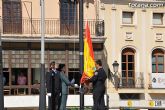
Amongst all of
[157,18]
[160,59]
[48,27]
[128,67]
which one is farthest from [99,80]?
[157,18]

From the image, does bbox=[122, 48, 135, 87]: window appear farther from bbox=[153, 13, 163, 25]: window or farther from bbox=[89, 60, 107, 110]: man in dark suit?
bbox=[89, 60, 107, 110]: man in dark suit

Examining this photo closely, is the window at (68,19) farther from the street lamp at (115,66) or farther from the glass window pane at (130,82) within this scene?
the glass window pane at (130,82)

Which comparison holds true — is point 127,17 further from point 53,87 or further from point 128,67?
point 53,87

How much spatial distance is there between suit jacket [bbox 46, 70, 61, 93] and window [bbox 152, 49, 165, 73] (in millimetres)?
21928

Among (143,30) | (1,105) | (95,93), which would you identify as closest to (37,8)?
(143,30)

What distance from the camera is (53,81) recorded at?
1955 cm

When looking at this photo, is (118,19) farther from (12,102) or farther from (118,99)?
(12,102)

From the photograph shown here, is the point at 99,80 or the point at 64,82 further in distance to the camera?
the point at 64,82

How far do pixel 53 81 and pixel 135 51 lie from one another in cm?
2161

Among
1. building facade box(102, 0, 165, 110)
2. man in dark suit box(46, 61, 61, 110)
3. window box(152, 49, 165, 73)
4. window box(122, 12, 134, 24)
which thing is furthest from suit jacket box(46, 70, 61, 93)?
window box(152, 49, 165, 73)

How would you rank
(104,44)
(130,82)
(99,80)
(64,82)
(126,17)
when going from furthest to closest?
1. (126,17)
2. (130,82)
3. (104,44)
4. (64,82)
5. (99,80)

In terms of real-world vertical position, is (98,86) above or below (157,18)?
below

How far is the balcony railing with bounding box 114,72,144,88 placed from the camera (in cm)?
4003

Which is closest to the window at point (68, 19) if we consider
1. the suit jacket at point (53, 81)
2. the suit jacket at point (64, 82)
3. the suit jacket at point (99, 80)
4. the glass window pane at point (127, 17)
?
the glass window pane at point (127, 17)
